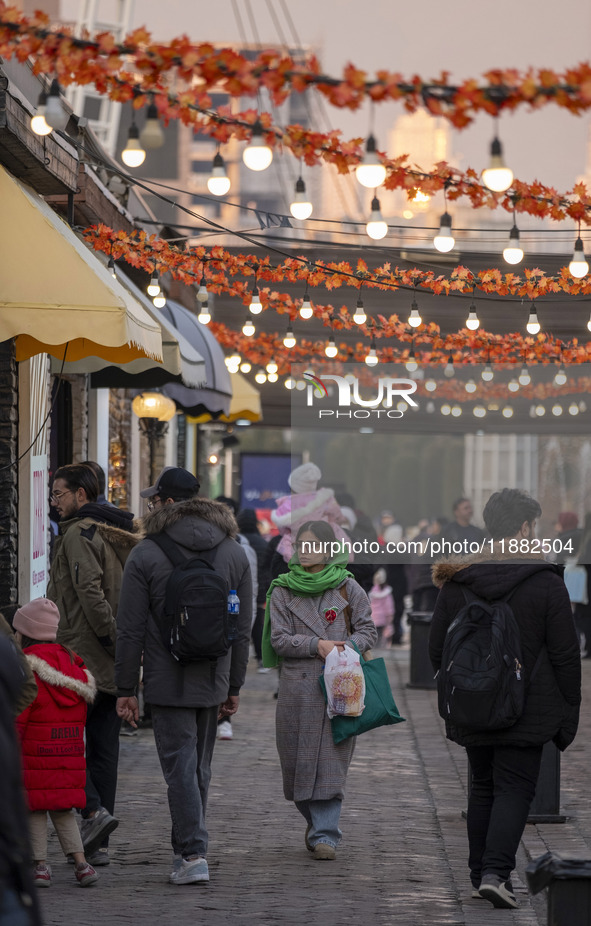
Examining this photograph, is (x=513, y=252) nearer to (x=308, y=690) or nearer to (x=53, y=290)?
(x=53, y=290)

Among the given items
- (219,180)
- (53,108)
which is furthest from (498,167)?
(219,180)

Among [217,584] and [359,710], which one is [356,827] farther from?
[217,584]

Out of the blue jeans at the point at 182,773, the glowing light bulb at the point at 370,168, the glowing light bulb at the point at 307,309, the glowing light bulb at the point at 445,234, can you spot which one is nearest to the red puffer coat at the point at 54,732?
the blue jeans at the point at 182,773

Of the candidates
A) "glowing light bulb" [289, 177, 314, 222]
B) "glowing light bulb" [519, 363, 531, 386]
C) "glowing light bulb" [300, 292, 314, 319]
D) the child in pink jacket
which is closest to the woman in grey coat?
"glowing light bulb" [519, 363, 531, 386]

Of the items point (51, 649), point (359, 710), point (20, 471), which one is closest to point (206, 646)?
point (51, 649)

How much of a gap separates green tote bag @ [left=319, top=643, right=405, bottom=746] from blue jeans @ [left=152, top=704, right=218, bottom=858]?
35.7 inches

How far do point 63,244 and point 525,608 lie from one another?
357 centimetres

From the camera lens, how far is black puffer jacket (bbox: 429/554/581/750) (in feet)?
19.2

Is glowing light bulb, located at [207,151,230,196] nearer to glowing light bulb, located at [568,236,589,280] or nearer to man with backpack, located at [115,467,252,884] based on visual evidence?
man with backpack, located at [115,467,252,884]

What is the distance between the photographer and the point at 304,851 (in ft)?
23.1

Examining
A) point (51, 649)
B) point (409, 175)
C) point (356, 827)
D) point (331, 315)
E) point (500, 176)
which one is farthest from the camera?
point (331, 315)

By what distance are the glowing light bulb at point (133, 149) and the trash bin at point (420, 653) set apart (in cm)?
839

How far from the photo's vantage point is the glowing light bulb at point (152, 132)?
16.8 feet

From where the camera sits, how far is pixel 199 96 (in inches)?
224
